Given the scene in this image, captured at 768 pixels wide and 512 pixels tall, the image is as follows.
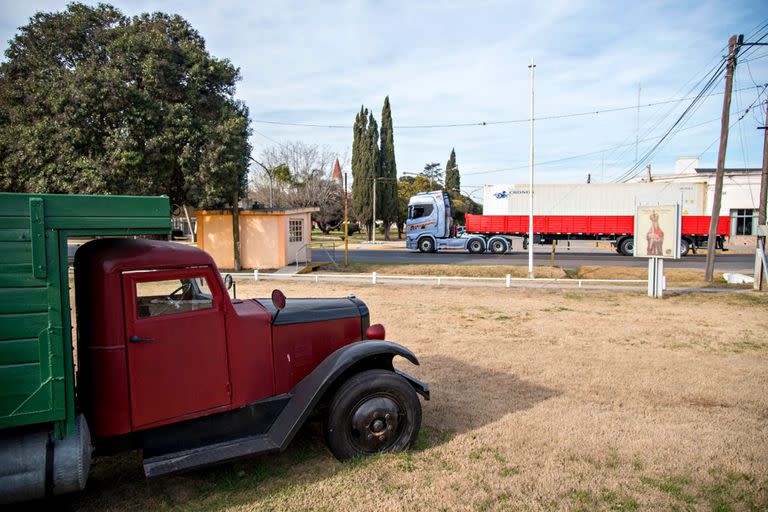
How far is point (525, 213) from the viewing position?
30250 mm

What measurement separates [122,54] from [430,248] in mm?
19045

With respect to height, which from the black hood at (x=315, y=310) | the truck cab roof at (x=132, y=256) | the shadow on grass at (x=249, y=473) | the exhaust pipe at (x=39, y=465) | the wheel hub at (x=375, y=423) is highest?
the truck cab roof at (x=132, y=256)

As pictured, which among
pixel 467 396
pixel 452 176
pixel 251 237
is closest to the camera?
pixel 467 396

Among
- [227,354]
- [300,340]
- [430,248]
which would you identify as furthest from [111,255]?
[430,248]

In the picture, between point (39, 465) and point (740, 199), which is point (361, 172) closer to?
point (740, 199)

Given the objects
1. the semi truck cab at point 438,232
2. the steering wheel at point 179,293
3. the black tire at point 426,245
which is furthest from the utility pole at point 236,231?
the steering wheel at point 179,293

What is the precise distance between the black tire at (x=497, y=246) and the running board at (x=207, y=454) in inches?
1045

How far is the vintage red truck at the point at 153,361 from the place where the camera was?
112 inches

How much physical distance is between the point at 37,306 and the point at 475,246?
27699mm

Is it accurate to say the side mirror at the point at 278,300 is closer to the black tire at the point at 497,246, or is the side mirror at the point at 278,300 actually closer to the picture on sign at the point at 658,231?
the picture on sign at the point at 658,231

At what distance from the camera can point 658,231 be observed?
12750mm

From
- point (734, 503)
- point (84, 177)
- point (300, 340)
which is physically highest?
point (84, 177)

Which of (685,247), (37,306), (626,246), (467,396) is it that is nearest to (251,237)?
(467,396)

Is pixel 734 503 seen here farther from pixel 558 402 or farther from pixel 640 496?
pixel 558 402
